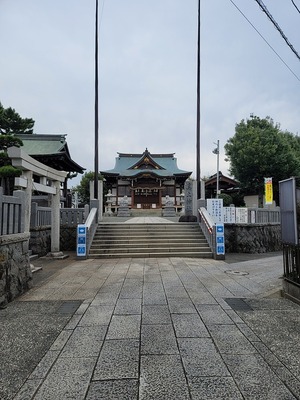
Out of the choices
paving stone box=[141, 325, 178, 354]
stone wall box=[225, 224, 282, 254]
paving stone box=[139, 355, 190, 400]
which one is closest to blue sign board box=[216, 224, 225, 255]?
stone wall box=[225, 224, 282, 254]

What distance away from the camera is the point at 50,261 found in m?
10.2

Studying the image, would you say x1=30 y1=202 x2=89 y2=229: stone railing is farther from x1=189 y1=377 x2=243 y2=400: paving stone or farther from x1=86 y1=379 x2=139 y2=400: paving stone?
x1=189 y1=377 x2=243 y2=400: paving stone

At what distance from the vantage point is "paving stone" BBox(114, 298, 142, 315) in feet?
14.6

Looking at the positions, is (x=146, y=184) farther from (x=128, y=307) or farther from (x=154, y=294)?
(x=128, y=307)

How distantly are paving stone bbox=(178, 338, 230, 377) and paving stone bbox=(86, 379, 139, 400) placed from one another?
576 mm

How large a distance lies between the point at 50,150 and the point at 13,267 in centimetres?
2033

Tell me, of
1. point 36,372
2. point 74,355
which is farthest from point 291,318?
point 36,372

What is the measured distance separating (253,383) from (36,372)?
213 centimetres

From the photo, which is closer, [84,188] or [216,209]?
[216,209]

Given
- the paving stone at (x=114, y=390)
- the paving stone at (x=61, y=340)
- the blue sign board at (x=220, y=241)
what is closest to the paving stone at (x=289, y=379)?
the paving stone at (x=114, y=390)

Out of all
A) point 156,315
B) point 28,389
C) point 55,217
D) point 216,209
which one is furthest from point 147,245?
point 28,389

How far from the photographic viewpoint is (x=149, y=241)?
11.9 m

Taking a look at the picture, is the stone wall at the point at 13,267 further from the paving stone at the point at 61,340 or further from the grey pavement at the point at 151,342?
the paving stone at the point at 61,340

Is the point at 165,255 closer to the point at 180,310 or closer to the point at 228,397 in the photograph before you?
the point at 180,310
